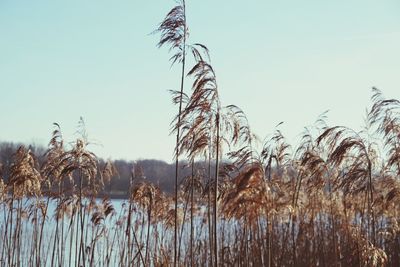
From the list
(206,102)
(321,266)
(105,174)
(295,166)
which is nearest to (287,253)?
(321,266)

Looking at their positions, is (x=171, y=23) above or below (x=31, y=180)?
above

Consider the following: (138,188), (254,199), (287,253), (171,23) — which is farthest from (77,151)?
(287,253)

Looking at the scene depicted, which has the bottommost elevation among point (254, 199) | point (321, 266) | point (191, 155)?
point (321, 266)

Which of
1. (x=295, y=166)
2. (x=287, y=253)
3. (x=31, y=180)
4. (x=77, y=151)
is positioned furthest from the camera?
(x=287, y=253)

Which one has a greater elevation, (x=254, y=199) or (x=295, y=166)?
(x=295, y=166)

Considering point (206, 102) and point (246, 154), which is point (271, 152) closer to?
point (246, 154)

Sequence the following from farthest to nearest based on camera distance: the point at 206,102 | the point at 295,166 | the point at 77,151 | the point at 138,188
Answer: the point at 295,166, the point at 138,188, the point at 77,151, the point at 206,102

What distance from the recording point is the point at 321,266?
254 inches

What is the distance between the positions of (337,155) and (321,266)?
3.00 m

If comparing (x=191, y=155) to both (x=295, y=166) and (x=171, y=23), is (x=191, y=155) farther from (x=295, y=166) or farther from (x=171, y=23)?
(x=295, y=166)

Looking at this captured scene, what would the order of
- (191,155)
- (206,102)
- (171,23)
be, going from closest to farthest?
(206,102)
(191,155)
(171,23)

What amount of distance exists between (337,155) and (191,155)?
4.43 ft

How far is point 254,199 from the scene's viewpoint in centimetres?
371

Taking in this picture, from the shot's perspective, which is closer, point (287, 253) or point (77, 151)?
point (77, 151)
